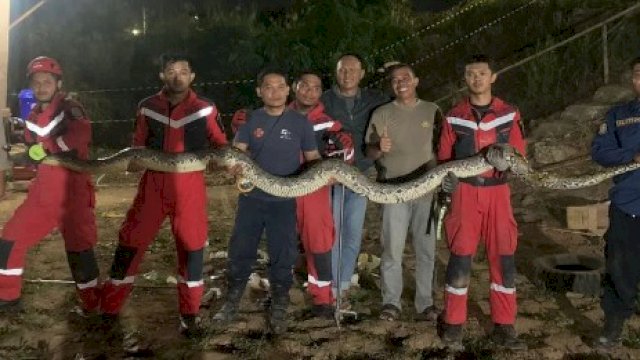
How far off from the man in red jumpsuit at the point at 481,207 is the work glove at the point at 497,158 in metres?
0.05

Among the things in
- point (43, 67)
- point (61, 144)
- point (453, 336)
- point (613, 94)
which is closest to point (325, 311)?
point (453, 336)

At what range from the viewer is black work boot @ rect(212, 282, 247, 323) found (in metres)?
5.35

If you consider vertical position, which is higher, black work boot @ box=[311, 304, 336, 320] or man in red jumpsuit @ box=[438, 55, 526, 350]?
man in red jumpsuit @ box=[438, 55, 526, 350]

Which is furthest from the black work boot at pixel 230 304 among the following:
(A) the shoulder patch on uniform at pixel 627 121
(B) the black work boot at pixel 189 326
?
(A) the shoulder patch on uniform at pixel 627 121

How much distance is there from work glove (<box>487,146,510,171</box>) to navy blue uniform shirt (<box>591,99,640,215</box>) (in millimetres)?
836

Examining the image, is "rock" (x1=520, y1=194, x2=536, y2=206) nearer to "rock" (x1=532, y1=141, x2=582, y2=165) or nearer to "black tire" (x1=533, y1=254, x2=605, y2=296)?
"rock" (x1=532, y1=141, x2=582, y2=165)

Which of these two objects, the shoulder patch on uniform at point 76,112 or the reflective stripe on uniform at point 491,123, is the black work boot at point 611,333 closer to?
the reflective stripe on uniform at point 491,123

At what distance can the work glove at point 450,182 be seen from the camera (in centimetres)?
480

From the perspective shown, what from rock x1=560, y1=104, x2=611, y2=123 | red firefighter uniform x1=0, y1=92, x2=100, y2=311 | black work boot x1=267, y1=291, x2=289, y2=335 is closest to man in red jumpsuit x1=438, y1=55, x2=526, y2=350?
black work boot x1=267, y1=291, x2=289, y2=335

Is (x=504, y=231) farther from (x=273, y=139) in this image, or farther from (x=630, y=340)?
(x=273, y=139)

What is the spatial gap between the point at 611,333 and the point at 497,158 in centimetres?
Answer: 170

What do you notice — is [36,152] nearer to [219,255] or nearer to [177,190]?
[177,190]

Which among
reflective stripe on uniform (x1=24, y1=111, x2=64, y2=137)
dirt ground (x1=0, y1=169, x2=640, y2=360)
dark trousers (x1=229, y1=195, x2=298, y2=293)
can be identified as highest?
reflective stripe on uniform (x1=24, y1=111, x2=64, y2=137)

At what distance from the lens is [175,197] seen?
5027 millimetres
